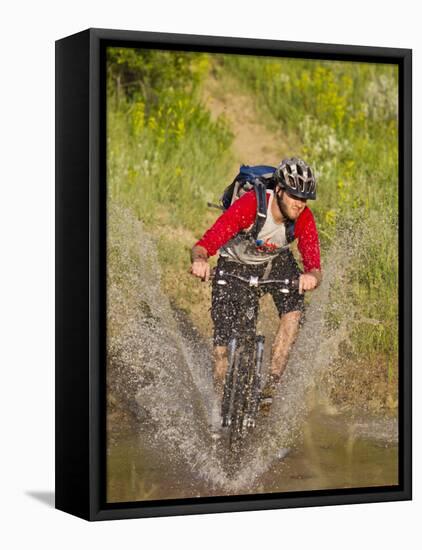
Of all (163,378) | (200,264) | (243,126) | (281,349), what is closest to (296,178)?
→ (243,126)

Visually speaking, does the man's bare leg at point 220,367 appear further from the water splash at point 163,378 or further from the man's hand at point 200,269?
the man's hand at point 200,269

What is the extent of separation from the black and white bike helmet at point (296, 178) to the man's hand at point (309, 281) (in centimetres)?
46

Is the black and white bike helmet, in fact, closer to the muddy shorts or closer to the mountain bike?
the muddy shorts

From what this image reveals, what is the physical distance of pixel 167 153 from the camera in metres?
10.5

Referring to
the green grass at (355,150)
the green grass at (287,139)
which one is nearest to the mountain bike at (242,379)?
the green grass at (287,139)

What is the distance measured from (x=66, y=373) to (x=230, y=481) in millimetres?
1152

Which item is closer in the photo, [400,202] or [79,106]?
[79,106]

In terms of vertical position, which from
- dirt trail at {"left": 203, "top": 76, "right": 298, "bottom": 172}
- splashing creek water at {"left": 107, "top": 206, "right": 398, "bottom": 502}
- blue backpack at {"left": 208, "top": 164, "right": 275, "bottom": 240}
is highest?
dirt trail at {"left": 203, "top": 76, "right": 298, "bottom": 172}

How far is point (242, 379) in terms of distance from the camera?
1068cm

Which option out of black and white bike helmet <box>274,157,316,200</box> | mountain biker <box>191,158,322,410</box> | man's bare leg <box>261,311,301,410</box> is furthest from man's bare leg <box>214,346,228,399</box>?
black and white bike helmet <box>274,157,316,200</box>

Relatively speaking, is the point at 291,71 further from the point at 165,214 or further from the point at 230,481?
the point at 230,481

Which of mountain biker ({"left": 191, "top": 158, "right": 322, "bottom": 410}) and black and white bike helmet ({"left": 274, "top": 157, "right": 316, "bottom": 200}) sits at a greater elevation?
black and white bike helmet ({"left": 274, "top": 157, "right": 316, "bottom": 200})

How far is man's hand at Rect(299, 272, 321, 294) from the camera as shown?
10828mm

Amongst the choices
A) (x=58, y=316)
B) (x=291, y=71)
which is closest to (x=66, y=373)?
(x=58, y=316)
